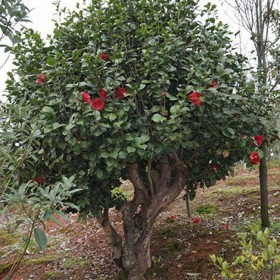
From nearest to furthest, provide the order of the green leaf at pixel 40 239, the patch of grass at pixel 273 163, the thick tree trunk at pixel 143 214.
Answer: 1. the green leaf at pixel 40 239
2. the thick tree trunk at pixel 143 214
3. the patch of grass at pixel 273 163

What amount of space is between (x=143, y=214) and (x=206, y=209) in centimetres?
173

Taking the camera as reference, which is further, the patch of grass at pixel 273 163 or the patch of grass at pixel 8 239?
the patch of grass at pixel 273 163

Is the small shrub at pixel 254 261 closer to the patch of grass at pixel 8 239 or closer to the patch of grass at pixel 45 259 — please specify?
the patch of grass at pixel 45 259

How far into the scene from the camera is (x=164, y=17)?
2.84 meters

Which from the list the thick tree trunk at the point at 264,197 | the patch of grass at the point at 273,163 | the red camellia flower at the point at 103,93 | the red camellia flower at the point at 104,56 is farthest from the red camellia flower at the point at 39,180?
the patch of grass at the point at 273,163

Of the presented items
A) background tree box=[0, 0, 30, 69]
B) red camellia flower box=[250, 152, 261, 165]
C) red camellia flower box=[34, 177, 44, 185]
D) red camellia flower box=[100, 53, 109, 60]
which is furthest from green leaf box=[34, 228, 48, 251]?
red camellia flower box=[250, 152, 261, 165]

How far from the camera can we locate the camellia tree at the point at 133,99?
2373 mm

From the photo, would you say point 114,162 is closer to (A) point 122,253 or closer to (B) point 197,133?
(B) point 197,133

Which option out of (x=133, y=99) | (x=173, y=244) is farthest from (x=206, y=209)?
(x=133, y=99)

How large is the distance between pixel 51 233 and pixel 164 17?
385 cm

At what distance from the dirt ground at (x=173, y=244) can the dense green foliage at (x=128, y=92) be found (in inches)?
31.1

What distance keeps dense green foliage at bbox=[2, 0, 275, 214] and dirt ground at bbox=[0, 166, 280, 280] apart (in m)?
0.79

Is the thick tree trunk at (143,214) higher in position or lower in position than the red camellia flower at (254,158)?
lower

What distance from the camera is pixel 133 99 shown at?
250 cm
